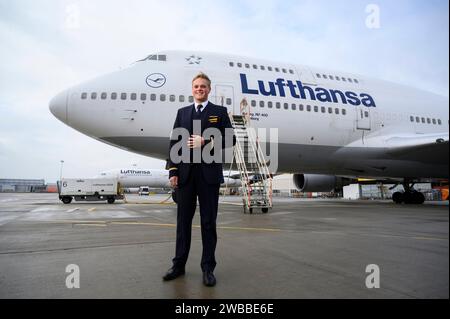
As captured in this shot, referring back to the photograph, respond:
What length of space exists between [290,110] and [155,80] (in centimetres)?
503

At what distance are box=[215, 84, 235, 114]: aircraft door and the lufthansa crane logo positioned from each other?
1.91 metres

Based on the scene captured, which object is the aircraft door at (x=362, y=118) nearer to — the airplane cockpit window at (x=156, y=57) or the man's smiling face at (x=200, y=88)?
the airplane cockpit window at (x=156, y=57)

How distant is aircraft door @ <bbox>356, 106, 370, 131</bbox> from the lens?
12.1 m

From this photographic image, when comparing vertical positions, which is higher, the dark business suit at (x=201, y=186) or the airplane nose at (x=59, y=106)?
the airplane nose at (x=59, y=106)

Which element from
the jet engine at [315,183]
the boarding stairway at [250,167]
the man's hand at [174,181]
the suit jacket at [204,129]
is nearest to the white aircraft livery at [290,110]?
the boarding stairway at [250,167]

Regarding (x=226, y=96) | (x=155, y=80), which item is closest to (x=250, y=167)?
(x=226, y=96)

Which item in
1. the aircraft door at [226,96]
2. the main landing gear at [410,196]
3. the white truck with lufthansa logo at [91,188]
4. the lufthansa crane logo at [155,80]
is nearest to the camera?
the lufthansa crane logo at [155,80]

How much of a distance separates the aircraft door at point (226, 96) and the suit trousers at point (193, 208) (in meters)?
7.88

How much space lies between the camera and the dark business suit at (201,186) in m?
2.57

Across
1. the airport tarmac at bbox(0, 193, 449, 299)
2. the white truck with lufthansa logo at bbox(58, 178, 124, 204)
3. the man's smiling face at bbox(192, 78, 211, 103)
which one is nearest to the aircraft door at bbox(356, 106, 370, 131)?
the airport tarmac at bbox(0, 193, 449, 299)

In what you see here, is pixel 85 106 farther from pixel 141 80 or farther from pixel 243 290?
pixel 243 290

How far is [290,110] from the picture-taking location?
11.1 meters

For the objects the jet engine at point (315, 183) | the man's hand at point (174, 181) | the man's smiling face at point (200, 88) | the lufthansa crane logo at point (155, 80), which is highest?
the lufthansa crane logo at point (155, 80)

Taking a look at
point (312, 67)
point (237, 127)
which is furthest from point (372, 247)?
point (312, 67)
